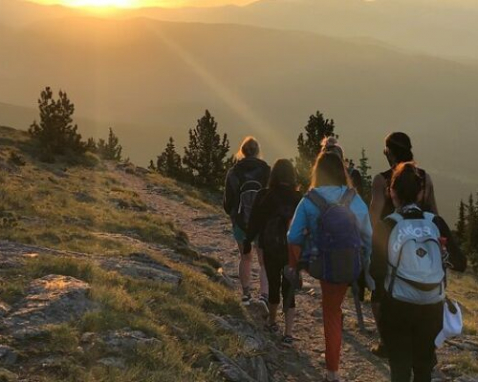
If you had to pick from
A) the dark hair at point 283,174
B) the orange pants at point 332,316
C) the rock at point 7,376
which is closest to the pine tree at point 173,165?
the dark hair at point 283,174

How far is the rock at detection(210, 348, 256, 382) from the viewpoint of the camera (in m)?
5.32

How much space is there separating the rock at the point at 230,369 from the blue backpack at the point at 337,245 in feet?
4.08

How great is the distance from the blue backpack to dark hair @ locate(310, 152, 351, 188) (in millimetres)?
202

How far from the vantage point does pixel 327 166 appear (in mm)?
5539

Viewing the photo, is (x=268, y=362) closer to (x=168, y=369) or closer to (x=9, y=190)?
(x=168, y=369)

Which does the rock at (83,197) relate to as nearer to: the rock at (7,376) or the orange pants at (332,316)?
the orange pants at (332,316)

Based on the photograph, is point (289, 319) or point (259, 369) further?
point (289, 319)

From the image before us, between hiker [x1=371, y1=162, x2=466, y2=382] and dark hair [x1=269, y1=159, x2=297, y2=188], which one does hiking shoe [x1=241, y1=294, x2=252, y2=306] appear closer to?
dark hair [x1=269, y1=159, x2=297, y2=188]

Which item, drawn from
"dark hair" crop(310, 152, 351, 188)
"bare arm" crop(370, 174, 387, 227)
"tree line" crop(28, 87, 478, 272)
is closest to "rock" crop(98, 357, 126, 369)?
"dark hair" crop(310, 152, 351, 188)

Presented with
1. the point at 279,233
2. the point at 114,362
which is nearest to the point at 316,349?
the point at 279,233

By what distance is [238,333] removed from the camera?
21.8 feet

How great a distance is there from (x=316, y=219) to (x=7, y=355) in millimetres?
3031

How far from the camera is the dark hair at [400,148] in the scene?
19.0ft

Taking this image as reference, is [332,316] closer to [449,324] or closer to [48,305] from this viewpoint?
[449,324]
